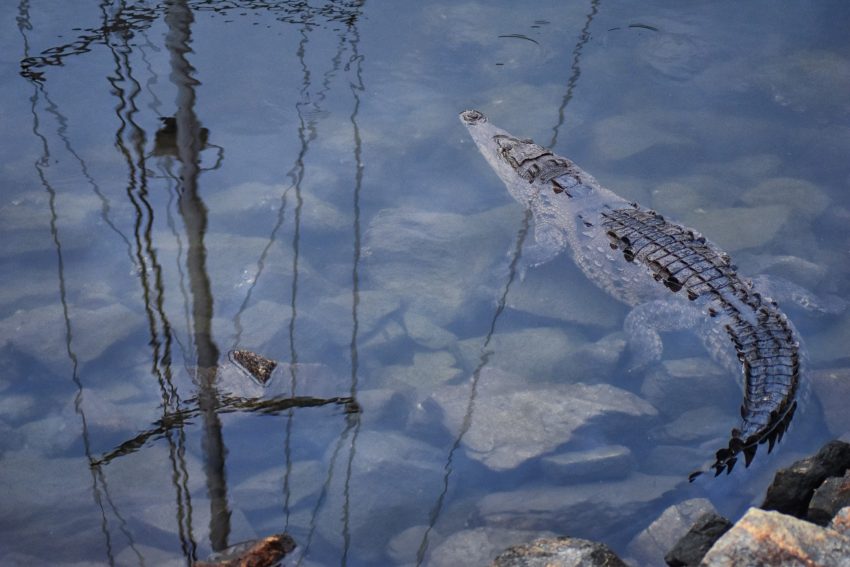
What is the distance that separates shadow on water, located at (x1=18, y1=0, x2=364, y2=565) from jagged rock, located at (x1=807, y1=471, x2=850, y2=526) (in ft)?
6.66

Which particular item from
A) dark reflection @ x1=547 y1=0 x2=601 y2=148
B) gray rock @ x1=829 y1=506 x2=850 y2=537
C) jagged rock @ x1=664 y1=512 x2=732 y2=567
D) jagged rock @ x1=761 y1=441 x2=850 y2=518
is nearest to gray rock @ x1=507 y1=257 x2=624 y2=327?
dark reflection @ x1=547 y1=0 x2=601 y2=148

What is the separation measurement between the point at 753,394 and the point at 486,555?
187 centimetres

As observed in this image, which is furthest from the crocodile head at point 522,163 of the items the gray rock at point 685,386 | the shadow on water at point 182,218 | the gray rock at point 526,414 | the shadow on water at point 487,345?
the gray rock at point 526,414

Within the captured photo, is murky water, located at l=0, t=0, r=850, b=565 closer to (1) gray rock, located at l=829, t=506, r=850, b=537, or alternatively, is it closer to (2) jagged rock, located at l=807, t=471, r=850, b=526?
(2) jagged rock, located at l=807, t=471, r=850, b=526

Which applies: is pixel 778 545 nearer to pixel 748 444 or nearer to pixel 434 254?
pixel 748 444

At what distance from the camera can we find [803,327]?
4.98 m

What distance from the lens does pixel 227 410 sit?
403 cm

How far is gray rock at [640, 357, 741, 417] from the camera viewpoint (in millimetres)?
4430

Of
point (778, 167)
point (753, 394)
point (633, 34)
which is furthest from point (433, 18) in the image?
point (753, 394)

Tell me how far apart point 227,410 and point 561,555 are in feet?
6.45

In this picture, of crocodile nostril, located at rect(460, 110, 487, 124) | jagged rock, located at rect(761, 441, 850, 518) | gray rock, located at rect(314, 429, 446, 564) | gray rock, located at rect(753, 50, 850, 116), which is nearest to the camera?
jagged rock, located at rect(761, 441, 850, 518)

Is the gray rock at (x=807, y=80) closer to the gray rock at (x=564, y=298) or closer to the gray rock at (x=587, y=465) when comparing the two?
the gray rock at (x=564, y=298)

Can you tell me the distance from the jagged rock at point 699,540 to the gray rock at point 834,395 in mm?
1450

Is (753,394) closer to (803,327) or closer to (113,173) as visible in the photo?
(803,327)
